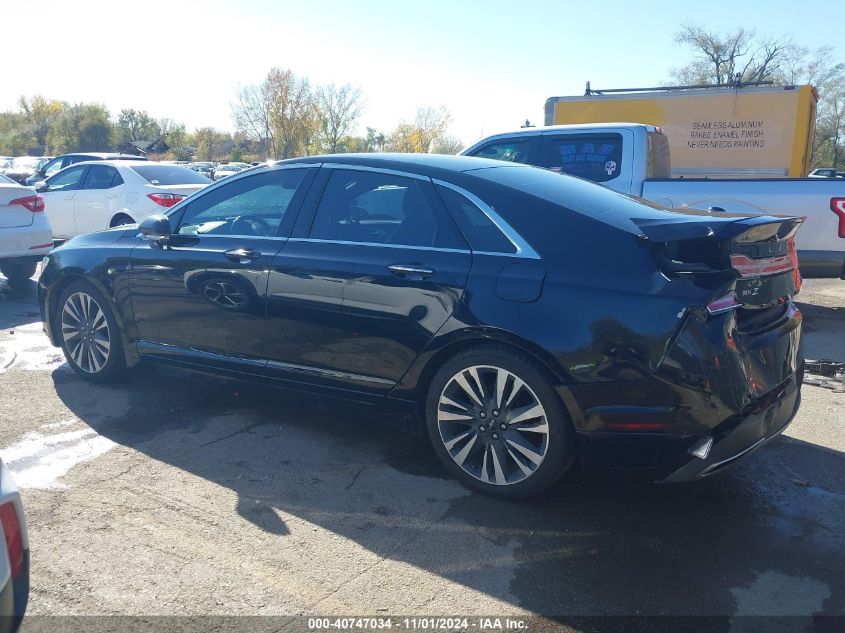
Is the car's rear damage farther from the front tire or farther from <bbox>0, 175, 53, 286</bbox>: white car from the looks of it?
the front tire

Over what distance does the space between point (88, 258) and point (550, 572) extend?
398 centimetres

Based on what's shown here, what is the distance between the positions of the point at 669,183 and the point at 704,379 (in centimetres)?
520

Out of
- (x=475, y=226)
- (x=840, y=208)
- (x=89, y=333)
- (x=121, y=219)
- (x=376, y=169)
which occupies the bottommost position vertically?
(x=89, y=333)

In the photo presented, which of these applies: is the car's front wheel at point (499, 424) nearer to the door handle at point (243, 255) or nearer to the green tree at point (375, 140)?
the door handle at point (243, 255)

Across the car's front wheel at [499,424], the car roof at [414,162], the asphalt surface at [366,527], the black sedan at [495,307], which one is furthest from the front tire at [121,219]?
the car's front wheel at [499,424]

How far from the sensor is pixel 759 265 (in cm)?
354

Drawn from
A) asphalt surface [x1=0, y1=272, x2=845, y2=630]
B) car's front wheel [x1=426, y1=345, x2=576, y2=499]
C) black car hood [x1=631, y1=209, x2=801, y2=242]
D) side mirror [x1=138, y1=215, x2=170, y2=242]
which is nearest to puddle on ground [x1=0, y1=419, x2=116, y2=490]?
asphalt surface [x1=0, y1=272, x2=845, y2=630]

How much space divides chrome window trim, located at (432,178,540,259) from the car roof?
0.48 feet

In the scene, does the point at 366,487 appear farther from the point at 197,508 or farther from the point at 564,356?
the point at 564,356

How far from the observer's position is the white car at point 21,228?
8.86m

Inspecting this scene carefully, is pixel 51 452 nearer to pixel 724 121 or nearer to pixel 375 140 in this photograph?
pixel 724 121

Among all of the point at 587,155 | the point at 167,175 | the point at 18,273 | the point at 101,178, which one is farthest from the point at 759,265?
the point at 101,178

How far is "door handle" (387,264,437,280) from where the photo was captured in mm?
3939

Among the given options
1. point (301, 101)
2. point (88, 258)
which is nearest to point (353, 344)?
point (88, 258)
